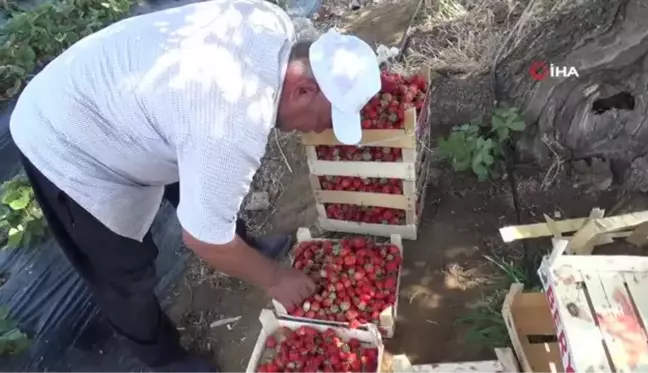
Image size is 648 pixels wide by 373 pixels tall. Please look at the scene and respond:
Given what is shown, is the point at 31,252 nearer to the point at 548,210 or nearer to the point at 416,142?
the point at 416,142

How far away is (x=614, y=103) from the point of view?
2990 millimetres

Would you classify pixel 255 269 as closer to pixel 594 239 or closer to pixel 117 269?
pixel 117 269

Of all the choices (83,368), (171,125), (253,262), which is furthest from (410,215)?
(83,368)

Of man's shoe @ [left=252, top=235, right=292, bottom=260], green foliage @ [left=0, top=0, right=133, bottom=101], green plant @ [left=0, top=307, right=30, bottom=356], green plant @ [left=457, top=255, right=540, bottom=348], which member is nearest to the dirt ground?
green plant @ [left=457, top=255, right=540, bottom=348]

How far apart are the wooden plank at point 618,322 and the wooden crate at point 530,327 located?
42cm

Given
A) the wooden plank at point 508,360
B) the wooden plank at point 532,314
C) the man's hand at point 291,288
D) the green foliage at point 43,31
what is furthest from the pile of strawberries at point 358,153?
the green foliage at point 43,31

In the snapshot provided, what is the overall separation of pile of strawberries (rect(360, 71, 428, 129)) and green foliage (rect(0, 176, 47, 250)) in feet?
6.01

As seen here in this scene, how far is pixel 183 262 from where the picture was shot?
127 inches

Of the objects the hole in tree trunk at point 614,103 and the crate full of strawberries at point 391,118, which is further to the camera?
the hole in tree trunk at point 614,103

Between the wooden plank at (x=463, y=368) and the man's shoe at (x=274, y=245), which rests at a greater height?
the wooden plank at (x=463, y=368)

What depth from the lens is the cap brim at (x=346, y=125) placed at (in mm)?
1942

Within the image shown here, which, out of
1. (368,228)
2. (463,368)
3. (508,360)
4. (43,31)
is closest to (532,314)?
(508,360)

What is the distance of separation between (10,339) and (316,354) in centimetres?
Answer: 139

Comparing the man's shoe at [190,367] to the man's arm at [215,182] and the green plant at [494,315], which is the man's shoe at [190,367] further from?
the green plant at [494,315]
